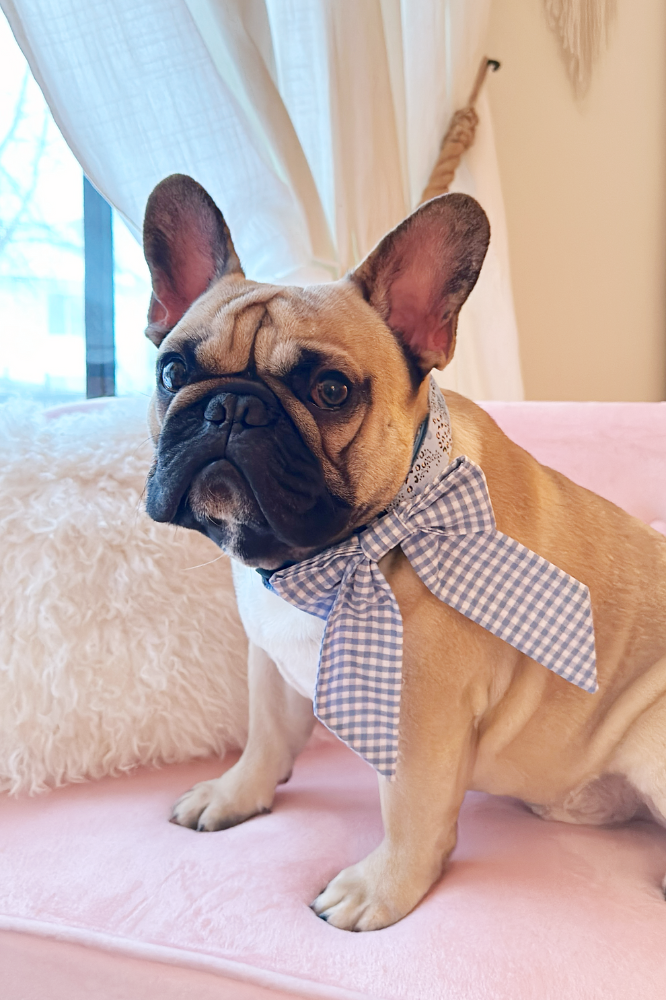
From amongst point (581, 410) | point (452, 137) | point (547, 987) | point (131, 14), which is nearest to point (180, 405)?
point (547, 987)

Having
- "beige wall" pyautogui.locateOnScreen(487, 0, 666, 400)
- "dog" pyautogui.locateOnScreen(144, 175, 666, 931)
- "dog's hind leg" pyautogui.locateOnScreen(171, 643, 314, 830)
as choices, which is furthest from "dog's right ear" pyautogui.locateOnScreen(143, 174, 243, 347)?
"beige wall" pyautogui.locateOnScreen(487, 0, 666, 400)

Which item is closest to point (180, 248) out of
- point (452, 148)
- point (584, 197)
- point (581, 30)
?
point (452, 148)

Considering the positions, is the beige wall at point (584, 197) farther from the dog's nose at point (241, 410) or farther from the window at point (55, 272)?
the dog's nose at point (241, 410)

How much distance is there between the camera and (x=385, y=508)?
0.85m

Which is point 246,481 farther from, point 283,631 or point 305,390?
point 283,631

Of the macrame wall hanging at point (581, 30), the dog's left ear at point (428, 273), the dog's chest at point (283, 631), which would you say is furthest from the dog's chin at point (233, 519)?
the macrame wall hanging at point (581, 30)

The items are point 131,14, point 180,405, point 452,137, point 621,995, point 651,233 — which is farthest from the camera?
point 651,233

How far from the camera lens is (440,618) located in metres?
0.84

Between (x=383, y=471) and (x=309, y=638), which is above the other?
(x=383, y=471)

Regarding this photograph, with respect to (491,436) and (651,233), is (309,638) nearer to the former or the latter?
(491,436)

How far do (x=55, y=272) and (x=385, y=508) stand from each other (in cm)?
116

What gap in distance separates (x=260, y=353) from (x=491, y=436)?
1.11 ft

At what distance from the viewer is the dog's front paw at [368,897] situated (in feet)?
2.59

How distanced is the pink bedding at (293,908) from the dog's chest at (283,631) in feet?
0.66
